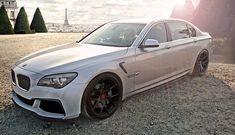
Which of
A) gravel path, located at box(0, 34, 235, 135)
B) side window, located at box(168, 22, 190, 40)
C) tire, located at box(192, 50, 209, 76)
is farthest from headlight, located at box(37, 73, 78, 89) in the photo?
tire, located at box(192, 50, 209, 76)

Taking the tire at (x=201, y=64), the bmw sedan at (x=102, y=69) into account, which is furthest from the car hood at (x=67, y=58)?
the tire at (x=201, y=64)

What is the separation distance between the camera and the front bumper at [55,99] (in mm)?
3760

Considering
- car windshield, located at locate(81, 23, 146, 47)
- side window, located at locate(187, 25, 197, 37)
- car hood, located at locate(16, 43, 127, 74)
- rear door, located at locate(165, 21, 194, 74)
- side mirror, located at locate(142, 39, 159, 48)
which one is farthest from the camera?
side window, located at locate(187, 25, 197, 37)

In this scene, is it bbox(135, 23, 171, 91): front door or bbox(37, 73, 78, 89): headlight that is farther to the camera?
bbox(135, 23, 171, 91): front door

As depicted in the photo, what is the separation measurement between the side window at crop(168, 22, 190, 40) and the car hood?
5.13 ft

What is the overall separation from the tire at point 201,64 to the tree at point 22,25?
854 inches

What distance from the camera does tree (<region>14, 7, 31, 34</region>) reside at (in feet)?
84.1

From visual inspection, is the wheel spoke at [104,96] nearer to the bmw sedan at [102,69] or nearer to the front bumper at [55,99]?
the bmw sedan at [102,69]

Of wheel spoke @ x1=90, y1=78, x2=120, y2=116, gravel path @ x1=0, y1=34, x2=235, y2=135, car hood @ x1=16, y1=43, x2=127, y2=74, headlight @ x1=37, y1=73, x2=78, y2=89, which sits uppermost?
car hood @ x1=16, y1=43, x2=127, y2=74

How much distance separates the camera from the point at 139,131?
400 cm

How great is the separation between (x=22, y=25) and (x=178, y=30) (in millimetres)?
22442

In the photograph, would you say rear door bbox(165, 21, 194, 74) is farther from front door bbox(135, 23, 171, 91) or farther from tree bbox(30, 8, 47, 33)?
tree bbox(30, 8, 47, 33)

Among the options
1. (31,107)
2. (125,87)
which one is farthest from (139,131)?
(31,107)

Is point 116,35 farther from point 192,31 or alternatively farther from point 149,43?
point 192,31
